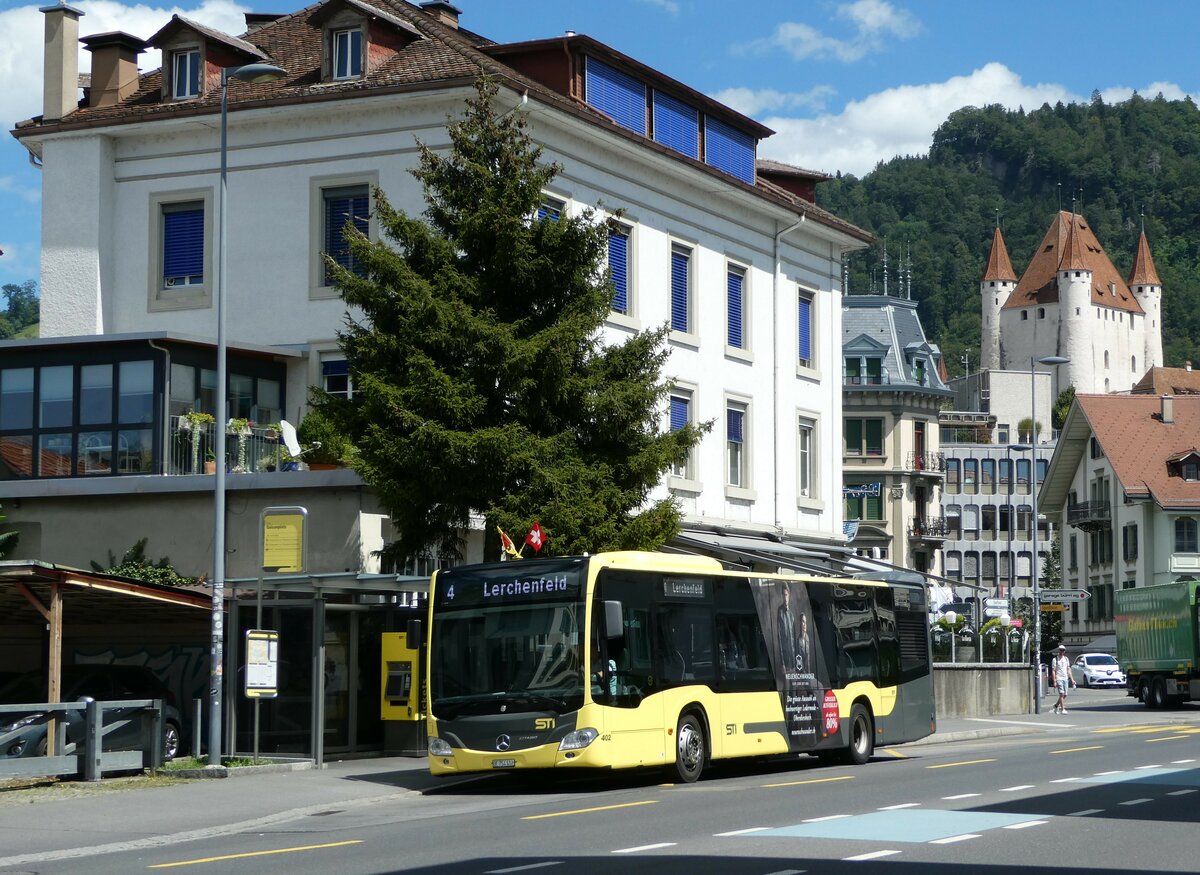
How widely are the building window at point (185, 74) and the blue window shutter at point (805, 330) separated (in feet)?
54.6

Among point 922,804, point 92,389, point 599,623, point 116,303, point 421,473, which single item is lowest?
point 922,804

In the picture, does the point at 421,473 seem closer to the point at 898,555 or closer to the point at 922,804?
the point at 922,804

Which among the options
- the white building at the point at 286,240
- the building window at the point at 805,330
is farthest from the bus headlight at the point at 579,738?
the building window at the point at 805,330

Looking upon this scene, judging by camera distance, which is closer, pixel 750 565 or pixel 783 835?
pixel 783 835

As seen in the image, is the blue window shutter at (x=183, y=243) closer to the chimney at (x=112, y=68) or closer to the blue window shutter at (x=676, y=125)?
the chimney at (x=112, y=68)

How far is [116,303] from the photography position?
3666 centimetres

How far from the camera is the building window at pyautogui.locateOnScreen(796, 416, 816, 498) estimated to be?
4569 cm

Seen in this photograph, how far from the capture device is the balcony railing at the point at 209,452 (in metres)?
31.7

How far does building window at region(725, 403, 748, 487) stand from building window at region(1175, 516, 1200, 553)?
53.8 metres

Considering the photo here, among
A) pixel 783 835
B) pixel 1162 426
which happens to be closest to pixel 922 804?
pixel 783 835

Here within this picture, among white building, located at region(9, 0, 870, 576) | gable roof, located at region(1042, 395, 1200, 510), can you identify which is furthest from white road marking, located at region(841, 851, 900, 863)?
gable roof, located at region(1042, 395, 1200, 510)

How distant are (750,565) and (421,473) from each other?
1294cm

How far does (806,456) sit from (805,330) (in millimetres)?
3203

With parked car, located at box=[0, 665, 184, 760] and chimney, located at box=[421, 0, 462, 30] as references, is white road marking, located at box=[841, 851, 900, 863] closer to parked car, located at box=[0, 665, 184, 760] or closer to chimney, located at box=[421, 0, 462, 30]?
parked car, located at box=[0, 665, 184, 760]
